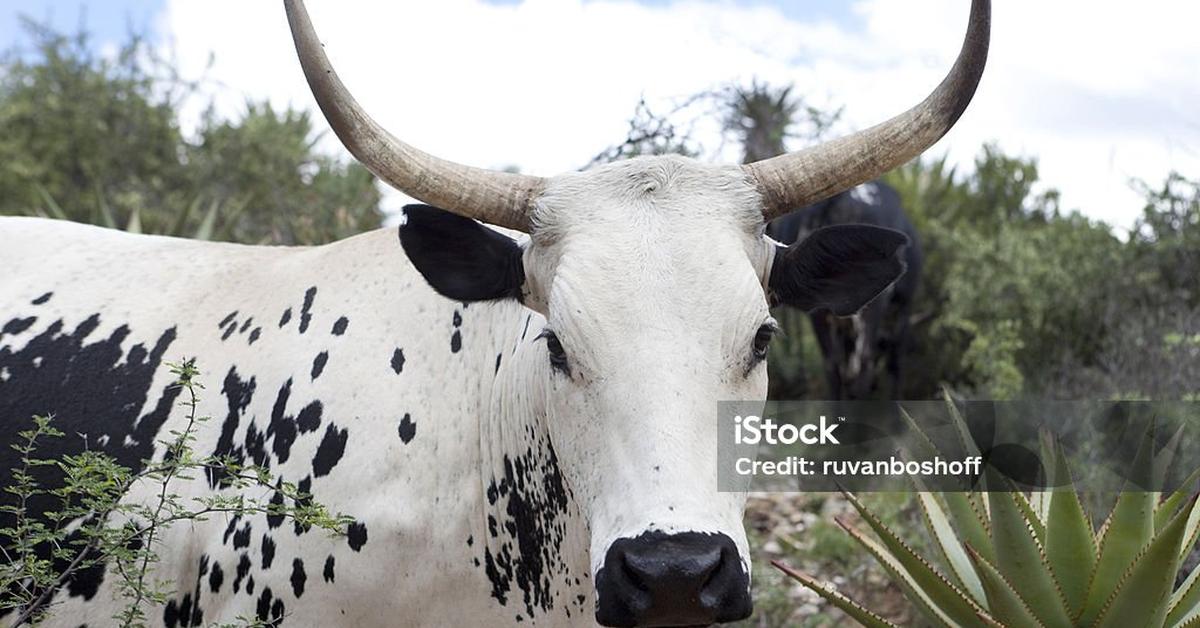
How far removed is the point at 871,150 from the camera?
3.25 m

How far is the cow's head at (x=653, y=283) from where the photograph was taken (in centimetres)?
266

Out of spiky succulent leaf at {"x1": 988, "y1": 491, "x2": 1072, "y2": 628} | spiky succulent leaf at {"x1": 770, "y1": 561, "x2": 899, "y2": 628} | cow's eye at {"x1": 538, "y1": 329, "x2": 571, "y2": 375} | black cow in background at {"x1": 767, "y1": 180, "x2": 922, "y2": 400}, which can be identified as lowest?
spiky succulent leaf at {"x1": 770, "y1": 561, "x2": 899, "y2": 628}

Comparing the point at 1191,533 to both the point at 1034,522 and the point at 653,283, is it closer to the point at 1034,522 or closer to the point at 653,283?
the point at 1034,522

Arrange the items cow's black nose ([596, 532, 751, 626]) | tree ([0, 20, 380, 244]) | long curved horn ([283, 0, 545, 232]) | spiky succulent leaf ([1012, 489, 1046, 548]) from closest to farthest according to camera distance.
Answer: cow's black nose ([596, 532, 751, 626]), long curved horn ([283, 0, 545, 232]), spiky succulent leaf ([1012, 489, 1046, 548]), tree ([0, 20, 380, 244])

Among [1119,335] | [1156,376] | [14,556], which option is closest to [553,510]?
[14,556]

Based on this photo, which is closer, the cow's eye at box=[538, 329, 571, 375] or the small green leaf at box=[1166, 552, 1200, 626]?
the cow's eye at box=[538, 329, 571, 375]

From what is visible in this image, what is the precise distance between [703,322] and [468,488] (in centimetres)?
97

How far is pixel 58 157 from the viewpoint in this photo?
15266mm

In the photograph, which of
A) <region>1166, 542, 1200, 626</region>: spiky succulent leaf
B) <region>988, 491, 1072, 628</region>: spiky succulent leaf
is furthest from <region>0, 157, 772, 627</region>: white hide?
<region>1166, 542, 1200, 626</region>: spiky succulent leaf

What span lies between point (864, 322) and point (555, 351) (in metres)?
7.51

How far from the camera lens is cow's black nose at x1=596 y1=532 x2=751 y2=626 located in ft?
8.43

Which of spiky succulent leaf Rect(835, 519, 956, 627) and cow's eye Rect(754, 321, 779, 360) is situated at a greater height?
cow's eye Rect(754, 321, 779, 360)

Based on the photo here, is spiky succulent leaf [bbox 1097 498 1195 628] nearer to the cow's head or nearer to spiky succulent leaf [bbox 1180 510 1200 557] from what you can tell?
spiky succulent leaf [bbox 1180 510 1200 557]

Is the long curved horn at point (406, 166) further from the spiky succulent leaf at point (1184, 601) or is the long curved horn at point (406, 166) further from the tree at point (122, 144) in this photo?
the tree at point (122, 144)
